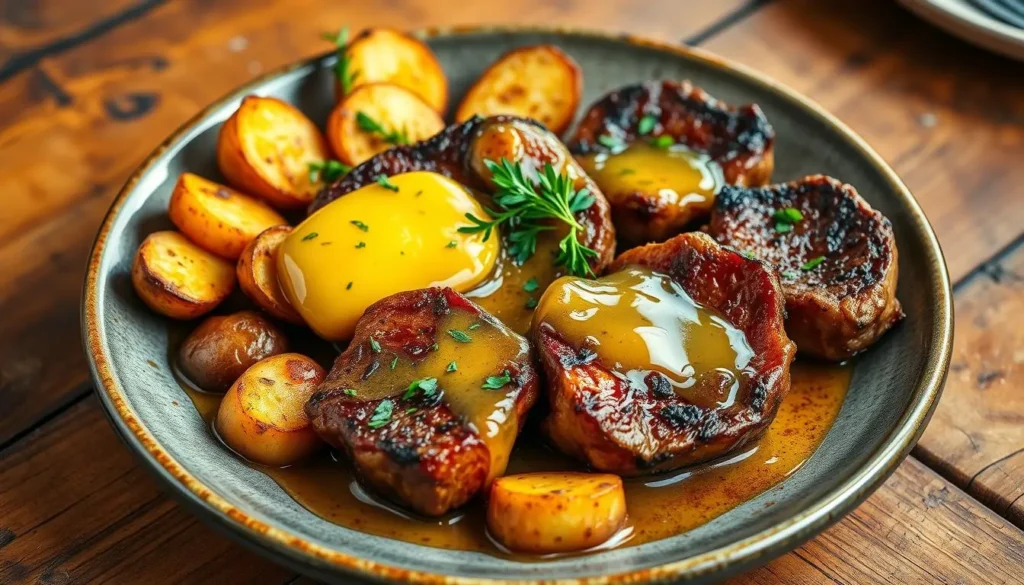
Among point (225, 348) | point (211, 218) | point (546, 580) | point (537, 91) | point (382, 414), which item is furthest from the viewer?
point (537, 91)

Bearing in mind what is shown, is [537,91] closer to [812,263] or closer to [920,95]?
[812,263]

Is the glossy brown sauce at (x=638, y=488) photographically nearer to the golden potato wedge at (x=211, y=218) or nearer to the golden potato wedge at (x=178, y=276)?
the golden potato wedge at (x=178, y=276)

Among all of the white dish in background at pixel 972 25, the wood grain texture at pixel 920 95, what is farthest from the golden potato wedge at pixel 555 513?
the white dish in background at pixel 972 25

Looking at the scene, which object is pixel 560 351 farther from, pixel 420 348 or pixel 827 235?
pixel 827 235

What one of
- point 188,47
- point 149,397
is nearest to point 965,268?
point 149,397

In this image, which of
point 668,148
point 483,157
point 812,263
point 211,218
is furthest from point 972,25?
point 211,218

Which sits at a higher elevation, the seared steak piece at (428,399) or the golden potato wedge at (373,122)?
the golden potato wedge at (373,122)
